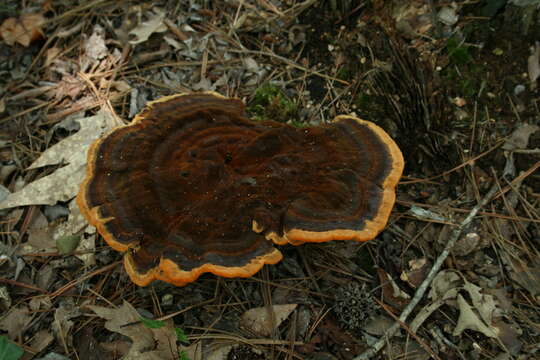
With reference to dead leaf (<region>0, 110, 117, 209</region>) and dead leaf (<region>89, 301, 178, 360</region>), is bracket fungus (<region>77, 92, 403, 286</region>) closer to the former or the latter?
dead leaf (<region>89, 301, 178, 360</region>)

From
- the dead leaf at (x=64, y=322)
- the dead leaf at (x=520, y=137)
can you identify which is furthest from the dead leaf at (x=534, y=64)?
the dead leaf at (x=64, y=322)

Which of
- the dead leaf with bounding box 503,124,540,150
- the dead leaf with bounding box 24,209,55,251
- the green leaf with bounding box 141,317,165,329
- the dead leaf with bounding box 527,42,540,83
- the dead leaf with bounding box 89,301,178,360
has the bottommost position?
the dead leaf with bounding box 24,209,55,251

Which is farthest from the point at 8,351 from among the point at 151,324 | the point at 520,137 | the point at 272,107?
the point at 520,137

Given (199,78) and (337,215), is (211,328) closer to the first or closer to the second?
(337,215)

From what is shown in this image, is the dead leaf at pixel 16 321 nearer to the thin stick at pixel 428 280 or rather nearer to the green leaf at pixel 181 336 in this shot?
the green leaf at pixel 181 336

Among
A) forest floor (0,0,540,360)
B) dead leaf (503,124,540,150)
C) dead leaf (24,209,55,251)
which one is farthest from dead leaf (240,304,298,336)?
dead leaf (503,124,540,150)

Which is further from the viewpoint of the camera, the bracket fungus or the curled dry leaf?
the curled dry leaf

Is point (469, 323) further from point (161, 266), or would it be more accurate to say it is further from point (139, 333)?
point (139, 333)
